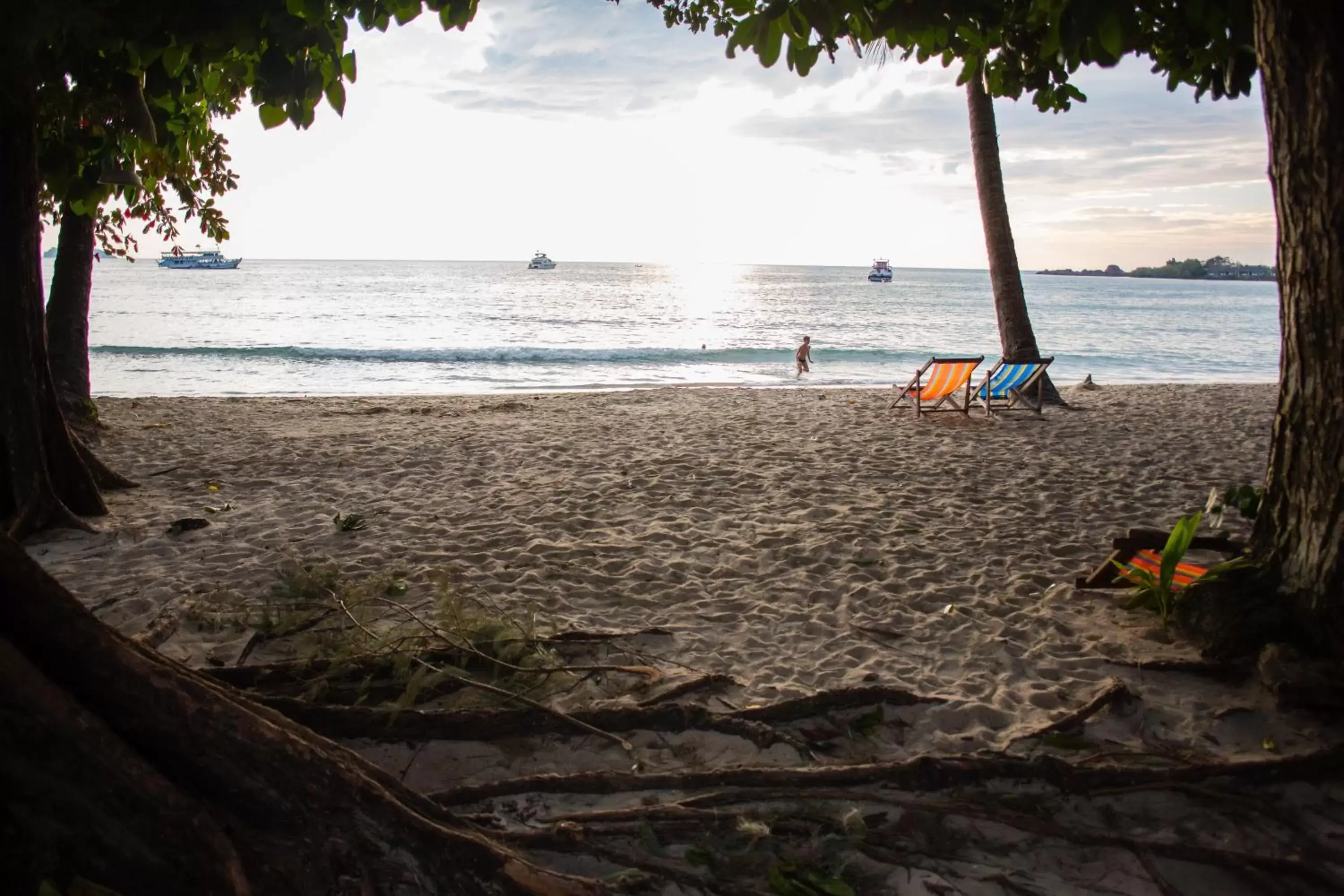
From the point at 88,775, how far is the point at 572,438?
7307mm

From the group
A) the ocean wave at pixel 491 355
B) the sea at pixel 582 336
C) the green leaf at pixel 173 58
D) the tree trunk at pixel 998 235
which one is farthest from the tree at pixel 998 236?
the ocean wave at pixel 491 355

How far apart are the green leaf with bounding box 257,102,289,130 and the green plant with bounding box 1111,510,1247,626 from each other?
3.94m

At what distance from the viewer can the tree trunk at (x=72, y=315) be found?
8.84 meters

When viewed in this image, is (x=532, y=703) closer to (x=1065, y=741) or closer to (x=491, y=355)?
(x=1065, y=741)

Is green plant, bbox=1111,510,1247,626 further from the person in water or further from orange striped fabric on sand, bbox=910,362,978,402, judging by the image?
the person in water

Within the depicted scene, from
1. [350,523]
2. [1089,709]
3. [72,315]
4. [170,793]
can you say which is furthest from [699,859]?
[72,315]

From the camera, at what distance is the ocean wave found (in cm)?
2408

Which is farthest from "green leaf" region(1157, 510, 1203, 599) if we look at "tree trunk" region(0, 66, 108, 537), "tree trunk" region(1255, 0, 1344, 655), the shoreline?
the shoreline

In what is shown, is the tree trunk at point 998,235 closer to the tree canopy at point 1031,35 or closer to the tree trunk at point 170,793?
the tree canopy at point 1031,35

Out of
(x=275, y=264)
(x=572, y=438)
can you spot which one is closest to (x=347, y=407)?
(x=572, y=438)

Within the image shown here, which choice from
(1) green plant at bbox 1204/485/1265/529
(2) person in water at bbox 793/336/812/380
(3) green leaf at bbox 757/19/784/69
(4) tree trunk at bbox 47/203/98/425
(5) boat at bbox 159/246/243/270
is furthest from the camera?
(5) boat at bbox 159/246/243/270

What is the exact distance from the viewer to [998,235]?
11172mm

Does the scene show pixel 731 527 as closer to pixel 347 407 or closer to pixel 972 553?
pixel 972 553

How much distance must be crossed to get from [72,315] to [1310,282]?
33.8 ft
